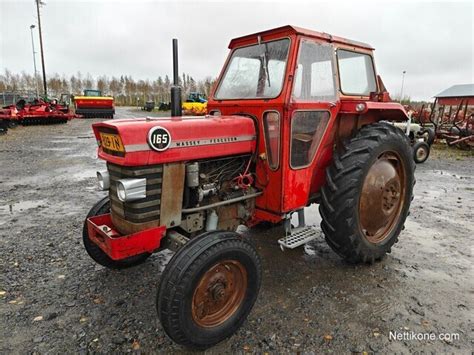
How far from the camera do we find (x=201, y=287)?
2.38m

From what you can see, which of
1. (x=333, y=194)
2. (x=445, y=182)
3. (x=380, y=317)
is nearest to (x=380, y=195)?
(x=333, y=194)

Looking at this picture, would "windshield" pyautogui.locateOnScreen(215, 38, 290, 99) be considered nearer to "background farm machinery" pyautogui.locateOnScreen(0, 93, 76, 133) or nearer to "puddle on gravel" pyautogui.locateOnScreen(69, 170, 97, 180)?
"puddle on gravel" pyautogui.locateOnScreen(69, 170, 97, 180)

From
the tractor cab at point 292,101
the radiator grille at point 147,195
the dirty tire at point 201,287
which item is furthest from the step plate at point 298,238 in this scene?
the radiator grille at point 147,195

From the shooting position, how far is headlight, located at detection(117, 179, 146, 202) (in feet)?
7.70

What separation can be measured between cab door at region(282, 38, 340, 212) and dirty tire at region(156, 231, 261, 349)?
0.79 meters

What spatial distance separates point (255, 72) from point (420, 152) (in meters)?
7.97

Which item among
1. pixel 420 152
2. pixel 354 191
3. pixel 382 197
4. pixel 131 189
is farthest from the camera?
pixel 420 152

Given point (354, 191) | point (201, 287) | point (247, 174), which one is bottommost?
point (201, 287)

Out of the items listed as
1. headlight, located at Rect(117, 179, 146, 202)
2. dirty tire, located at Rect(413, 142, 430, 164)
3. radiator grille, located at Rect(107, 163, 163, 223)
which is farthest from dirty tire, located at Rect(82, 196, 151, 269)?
dirty tire, located at Rect(413, 142, 430, 164)

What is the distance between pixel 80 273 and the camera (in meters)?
3.37

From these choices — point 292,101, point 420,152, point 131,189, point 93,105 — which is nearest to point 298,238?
point 292,101

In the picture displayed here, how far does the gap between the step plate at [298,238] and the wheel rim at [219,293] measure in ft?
2.18

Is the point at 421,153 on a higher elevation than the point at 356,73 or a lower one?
lower

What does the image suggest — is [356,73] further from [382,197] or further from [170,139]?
[170,139]
